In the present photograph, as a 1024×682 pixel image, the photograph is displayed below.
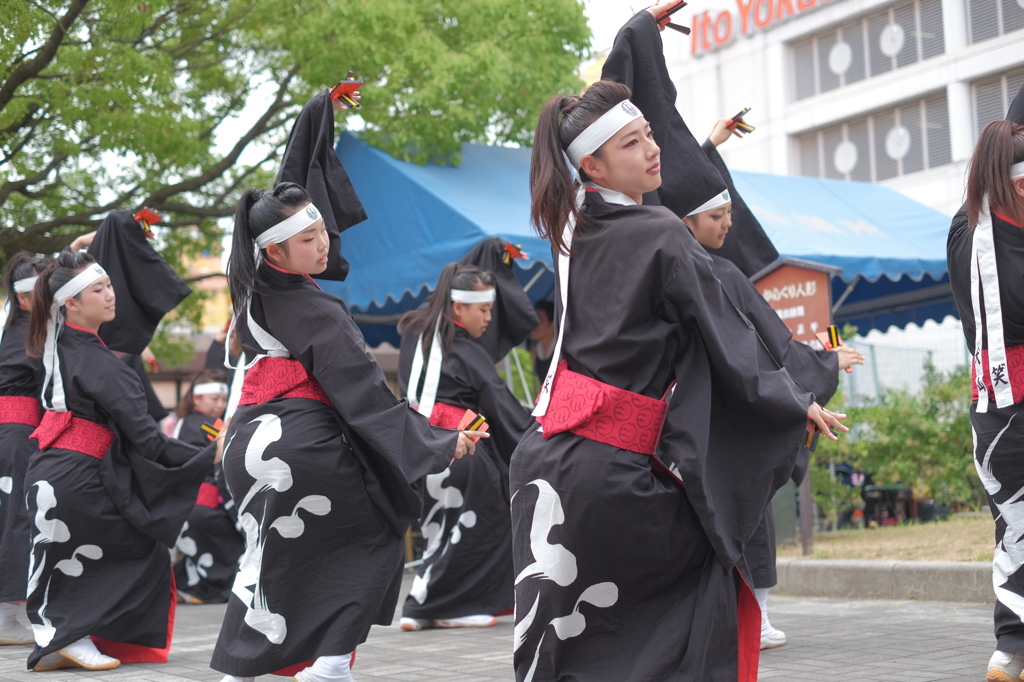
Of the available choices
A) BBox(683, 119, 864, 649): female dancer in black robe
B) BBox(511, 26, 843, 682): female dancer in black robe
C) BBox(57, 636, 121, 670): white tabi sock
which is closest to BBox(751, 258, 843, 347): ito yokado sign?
BBox(683, 119, 864, 649): female dancer in black robe

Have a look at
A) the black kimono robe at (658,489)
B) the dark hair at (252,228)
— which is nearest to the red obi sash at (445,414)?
the dark hair at (252,228)

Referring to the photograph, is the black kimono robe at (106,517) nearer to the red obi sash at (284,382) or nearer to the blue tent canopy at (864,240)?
the red obi sash at (284,382)

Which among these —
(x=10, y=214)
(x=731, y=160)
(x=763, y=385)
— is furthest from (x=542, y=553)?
(x=731, y=160)

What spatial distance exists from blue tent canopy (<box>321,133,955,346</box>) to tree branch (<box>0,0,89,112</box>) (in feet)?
9.23

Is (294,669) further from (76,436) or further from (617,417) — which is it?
(76,436)

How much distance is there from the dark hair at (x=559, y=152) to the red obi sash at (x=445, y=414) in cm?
345

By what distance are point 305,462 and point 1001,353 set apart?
7.72ft

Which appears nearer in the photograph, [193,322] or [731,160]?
[193,322]

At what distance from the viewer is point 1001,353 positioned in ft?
12.4

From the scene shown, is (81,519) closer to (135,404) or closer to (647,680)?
(135,404)

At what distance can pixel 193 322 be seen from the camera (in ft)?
35.9

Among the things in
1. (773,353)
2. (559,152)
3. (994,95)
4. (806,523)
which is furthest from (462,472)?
(994,95)

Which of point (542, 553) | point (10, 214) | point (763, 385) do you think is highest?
point (10, 214)

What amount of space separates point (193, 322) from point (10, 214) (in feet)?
7.40
